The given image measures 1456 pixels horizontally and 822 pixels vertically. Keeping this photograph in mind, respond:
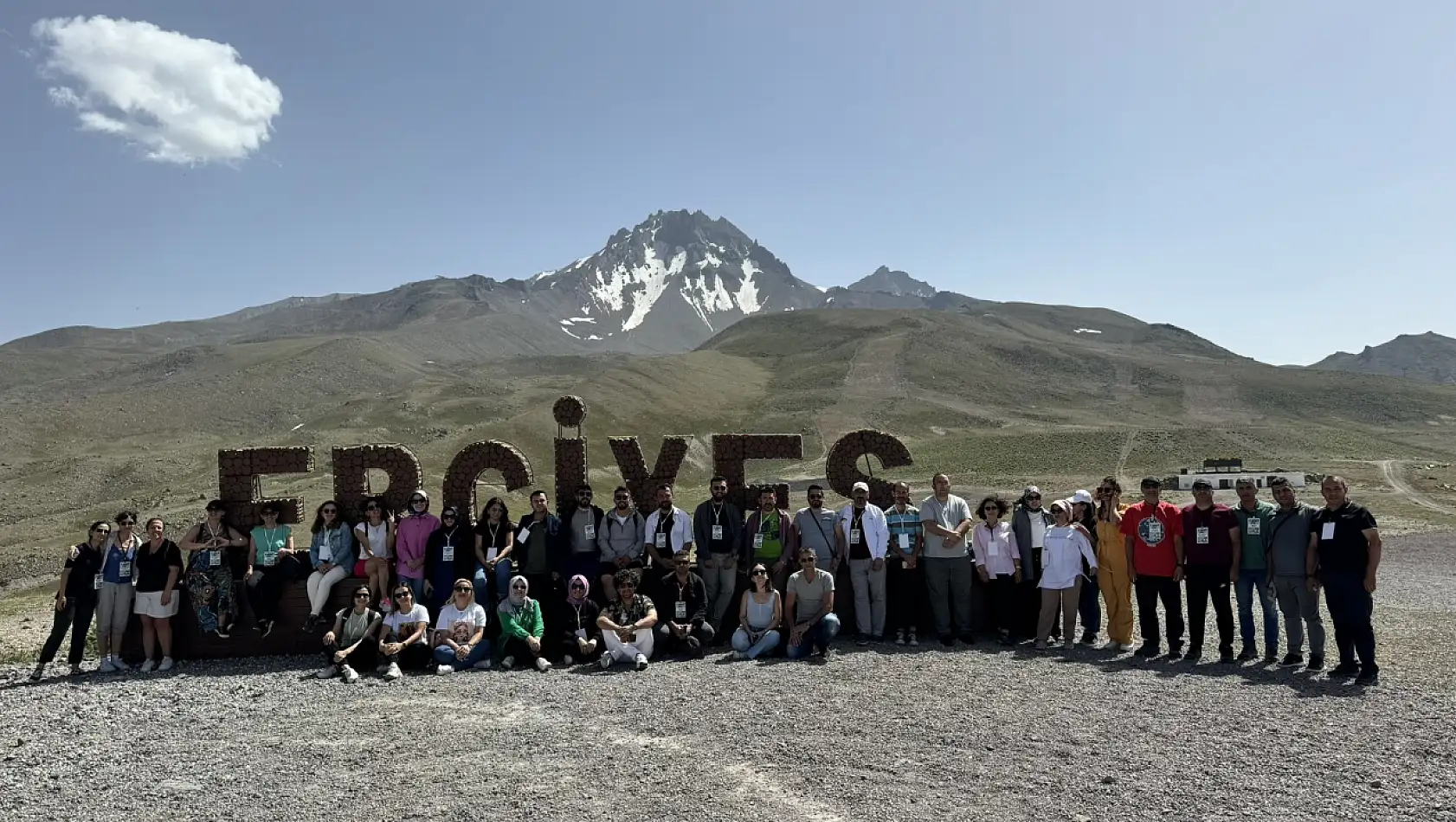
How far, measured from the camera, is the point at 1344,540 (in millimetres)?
8922

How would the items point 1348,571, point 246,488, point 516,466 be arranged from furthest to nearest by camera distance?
point 516,466 < point 246,488 < point 1348,571

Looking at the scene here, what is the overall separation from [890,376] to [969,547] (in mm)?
97536

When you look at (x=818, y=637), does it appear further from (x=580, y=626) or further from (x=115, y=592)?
(x=115, y=592)

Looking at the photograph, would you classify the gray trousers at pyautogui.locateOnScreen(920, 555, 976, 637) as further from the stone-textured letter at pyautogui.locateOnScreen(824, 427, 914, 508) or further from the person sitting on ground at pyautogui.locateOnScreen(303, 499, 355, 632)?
the person sitting on ground at pyautogui.locateOnScreen(303, 499, 355, 632)

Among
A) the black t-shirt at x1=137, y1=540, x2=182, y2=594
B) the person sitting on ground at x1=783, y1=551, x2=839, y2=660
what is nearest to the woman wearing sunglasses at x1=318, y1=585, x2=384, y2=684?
the black t-shirt at x1=137, y1=540, x2=182, y2=594

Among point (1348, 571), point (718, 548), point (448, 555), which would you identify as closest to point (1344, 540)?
point (1348, 571)

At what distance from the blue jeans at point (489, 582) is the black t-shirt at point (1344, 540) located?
30.9 ft

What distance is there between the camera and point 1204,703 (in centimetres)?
817

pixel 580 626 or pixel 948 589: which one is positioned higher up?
pixel 948 589

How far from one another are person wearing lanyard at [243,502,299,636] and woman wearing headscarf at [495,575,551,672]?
3052mm

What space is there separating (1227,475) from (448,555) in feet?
164

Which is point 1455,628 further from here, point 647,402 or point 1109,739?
point 647,402

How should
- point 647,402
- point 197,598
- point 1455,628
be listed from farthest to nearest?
point 647,402
point 1455,628
point 197,598

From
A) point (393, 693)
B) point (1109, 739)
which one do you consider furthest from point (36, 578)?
point (1109, 739)
